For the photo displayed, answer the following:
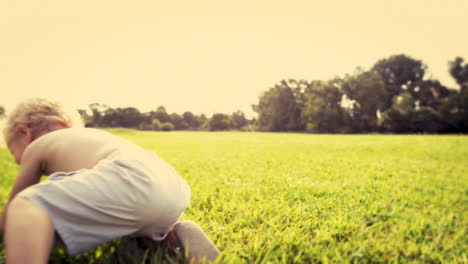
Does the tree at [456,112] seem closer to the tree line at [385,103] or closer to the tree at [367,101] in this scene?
the tree line at [385,103]

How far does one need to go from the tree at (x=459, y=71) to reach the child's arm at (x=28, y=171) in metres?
50.7

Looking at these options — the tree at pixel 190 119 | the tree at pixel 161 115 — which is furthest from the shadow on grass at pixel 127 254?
the tree at pixel 190 119

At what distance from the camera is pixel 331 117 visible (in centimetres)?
4097

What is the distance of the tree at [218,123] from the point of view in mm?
60562

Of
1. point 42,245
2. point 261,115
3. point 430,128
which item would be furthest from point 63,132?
point 261,115

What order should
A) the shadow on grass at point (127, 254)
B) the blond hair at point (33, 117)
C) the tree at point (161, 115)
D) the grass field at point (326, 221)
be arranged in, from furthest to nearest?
the tree at point (161, 115) → the blond hair at point (33, 117) → the grass field at point (326, 221) → the shadow on grass at point (127, 254)

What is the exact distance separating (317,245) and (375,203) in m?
1.30

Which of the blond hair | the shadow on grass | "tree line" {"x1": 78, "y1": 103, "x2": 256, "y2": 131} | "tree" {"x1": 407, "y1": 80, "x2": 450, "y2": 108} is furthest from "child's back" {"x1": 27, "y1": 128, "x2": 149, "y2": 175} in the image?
"tree" {"x1": 407, "y1": 80, "x2": 450, "y2": 108}

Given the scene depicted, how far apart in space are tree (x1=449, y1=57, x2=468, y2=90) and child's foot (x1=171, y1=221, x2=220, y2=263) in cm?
5013

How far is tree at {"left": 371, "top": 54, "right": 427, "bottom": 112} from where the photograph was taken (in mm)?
43781

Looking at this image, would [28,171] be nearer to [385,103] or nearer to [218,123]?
[385,103]

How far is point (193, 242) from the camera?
52.0 inches

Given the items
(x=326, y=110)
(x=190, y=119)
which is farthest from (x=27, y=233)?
(x=190, y=119)

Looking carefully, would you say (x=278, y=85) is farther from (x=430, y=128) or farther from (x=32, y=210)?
(x=32, y=210)
